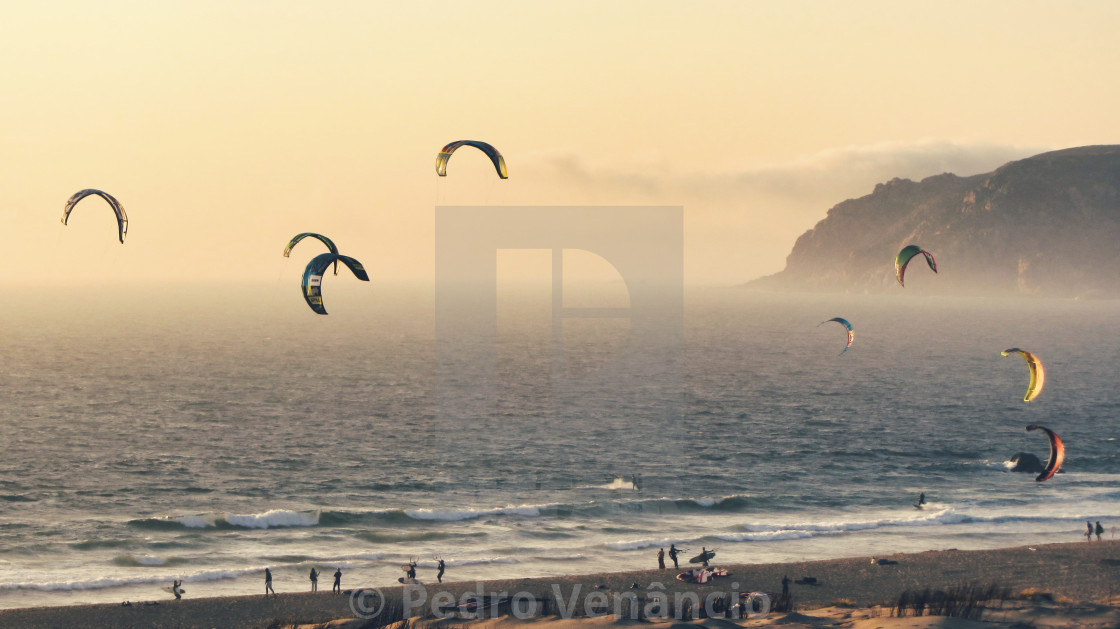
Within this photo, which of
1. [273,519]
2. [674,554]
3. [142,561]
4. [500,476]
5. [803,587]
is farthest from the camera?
[500,476]

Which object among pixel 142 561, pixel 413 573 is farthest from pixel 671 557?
pixel 142 561

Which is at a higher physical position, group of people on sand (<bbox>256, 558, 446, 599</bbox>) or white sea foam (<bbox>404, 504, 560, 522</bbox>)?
white sea foam (<bbox>404, 504, 560, 522</bbox>)

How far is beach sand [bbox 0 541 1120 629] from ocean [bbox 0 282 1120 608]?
2305 mm

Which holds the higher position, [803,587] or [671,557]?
[671,557]

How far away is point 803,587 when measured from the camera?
127 ft

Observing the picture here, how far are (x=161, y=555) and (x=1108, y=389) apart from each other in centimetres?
9036

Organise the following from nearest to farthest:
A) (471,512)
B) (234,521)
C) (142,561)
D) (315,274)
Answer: (315,274) → (142,561) → (234,521) → (471,512)

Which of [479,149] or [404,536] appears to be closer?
[479,149]

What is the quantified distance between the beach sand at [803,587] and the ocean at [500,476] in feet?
7.56

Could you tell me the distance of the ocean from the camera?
43.9m

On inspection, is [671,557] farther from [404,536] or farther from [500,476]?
[500,476]

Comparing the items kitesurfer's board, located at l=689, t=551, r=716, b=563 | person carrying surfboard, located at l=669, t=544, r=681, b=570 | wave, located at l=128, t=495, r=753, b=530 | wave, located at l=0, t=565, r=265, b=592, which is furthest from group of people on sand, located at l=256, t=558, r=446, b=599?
kitesurfer's board, located at l=689, t=551, r=716, b=563

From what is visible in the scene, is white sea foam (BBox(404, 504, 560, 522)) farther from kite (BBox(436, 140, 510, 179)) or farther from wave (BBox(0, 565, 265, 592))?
kite (BBox(436, 140, 510, 179))

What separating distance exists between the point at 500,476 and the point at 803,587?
77.6 ft
